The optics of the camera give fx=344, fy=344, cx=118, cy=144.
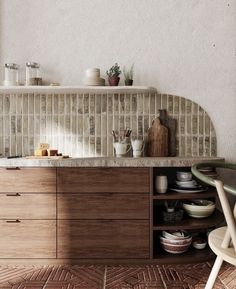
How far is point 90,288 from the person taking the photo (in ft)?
8.14

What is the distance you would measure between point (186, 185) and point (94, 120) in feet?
3.72

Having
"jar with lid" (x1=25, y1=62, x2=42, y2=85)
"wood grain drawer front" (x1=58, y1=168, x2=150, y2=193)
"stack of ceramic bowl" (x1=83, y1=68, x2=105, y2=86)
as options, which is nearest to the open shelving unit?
"wood grain drawer front" (x1=58, y1=168, x2=150, y2=193)

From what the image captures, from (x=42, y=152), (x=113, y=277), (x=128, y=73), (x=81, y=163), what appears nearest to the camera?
(x=113, y=277)

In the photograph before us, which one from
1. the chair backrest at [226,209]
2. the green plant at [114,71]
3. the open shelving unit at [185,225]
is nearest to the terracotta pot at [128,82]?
the green plant at [114,71]

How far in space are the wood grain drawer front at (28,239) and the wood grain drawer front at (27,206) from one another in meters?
0.05

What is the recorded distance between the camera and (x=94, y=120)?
3479mm

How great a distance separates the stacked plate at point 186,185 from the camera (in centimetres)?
296

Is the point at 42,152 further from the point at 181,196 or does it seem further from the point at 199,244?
the point at 199,244

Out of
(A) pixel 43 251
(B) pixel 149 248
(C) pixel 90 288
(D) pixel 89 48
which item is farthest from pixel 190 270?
(D) pixel 89 48

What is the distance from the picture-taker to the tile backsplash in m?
3.48

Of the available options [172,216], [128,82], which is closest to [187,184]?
[172,216]

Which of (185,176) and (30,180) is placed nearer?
(30,180)

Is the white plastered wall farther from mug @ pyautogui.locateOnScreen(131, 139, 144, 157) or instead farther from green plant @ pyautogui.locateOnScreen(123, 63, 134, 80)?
mug @ pyautogui.locateOnScreen(131, 139, 144, 157)

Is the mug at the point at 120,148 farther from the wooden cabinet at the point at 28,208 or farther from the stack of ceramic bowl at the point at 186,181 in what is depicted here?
the wooden cabinet at the point at 28,208
